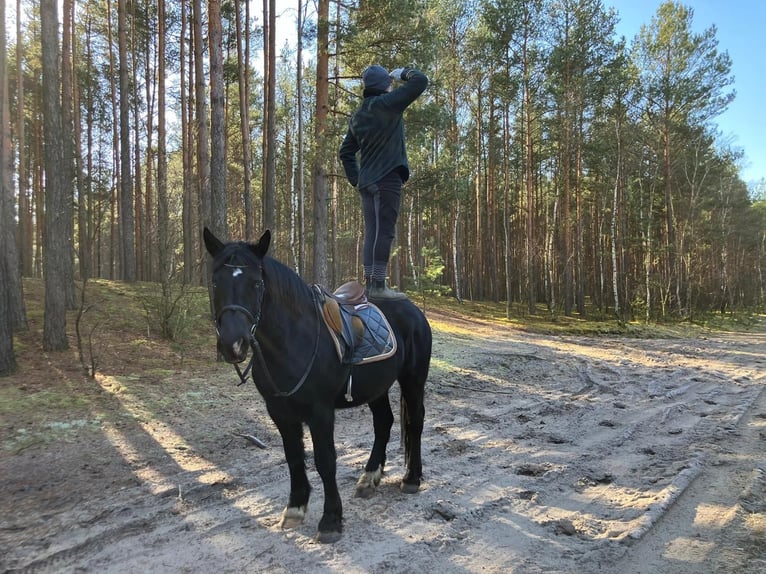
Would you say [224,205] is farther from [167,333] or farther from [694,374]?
[694,374]

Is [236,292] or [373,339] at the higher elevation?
[236,292]

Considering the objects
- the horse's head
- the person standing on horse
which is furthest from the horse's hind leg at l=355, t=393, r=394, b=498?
the horse's head

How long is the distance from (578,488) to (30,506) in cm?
451

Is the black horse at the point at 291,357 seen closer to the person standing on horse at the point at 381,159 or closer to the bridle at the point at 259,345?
the bridle at the point at 259,345

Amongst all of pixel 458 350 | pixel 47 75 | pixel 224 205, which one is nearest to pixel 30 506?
pixel 224 205

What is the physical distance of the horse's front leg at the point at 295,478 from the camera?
3.23 metres

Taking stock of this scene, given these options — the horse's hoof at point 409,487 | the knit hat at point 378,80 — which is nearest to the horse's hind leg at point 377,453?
the horse's hoof at point 409,487

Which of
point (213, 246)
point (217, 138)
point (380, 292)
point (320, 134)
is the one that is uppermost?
point (320, 134)

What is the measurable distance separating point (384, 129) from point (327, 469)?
2.79m

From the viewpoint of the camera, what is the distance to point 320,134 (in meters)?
12.5

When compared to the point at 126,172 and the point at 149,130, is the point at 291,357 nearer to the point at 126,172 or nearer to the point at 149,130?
the point at 126,172

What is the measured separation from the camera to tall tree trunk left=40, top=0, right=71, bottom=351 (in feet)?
26.5

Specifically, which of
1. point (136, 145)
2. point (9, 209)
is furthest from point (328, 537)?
point (136, 145)

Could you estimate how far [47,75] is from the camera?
26.5 ft
